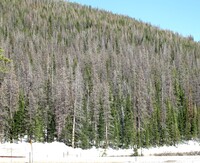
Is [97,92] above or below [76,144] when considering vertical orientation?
above

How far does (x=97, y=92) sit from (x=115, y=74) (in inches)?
1039

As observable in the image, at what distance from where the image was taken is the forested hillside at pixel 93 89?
7575 centimetres

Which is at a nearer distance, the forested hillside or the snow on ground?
the snow on ground

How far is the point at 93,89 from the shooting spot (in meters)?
89.8

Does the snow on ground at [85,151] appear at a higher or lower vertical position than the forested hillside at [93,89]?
lower

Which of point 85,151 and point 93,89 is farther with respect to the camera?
point 93,89

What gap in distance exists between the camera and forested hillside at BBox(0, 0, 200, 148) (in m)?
75.8

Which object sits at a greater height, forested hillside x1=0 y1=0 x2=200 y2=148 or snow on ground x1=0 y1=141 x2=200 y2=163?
forested hillside x1=0 y1=0 x2=200 y2=148

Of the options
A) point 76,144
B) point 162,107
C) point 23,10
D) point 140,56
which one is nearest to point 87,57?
point 140,56

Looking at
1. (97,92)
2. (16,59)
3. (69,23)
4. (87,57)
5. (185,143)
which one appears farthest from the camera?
(69,23)

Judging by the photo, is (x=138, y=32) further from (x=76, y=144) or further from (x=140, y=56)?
(x=76, y=144)

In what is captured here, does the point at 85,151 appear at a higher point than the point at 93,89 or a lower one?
lower

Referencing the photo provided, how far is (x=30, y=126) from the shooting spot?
74.0 meters

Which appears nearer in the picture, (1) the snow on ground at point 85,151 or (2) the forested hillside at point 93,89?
(1) the snow on ground at point 85,151
